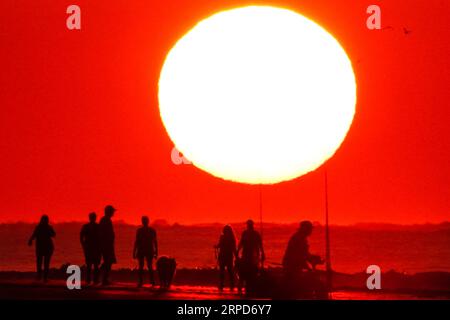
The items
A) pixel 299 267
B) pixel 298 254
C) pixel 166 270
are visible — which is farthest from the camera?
pixel 166 270

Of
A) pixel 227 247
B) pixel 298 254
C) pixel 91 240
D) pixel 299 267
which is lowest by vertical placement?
pixel 299 267

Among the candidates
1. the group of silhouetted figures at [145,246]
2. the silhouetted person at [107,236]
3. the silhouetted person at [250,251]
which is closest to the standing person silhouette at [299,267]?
the group of silhouetted figures at [145,246]

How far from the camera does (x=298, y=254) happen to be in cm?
2641

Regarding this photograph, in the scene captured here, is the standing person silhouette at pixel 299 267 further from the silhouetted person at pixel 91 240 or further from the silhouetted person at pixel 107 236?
the silhouetted person at pixel 91 240

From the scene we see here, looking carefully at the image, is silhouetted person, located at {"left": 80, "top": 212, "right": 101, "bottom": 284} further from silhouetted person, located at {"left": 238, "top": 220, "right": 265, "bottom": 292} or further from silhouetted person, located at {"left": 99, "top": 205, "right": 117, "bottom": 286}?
silhouetted person, located at {"left": 238, "top": 220, "right": 265, "bottom": 292}

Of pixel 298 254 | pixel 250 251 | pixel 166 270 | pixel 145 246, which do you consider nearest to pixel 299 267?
pixel 298 254

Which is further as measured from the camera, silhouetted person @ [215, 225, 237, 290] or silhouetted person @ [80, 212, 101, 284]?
silhouetted person @ [215, 225, 237, 290]

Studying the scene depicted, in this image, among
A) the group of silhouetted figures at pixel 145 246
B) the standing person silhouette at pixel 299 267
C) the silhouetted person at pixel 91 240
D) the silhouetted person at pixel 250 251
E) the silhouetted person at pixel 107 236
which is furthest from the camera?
the silhouetted person at pixel 91 240

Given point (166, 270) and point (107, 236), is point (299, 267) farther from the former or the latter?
point (166, 270)

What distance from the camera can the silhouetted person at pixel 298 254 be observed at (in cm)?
2608

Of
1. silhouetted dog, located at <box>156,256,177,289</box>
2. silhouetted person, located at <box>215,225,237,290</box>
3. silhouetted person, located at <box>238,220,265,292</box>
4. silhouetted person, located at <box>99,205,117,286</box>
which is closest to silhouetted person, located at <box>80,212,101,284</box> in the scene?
silhouetted person, located at <box>99,205,117,286</box>

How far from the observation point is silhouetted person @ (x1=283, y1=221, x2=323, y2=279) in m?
26.1
